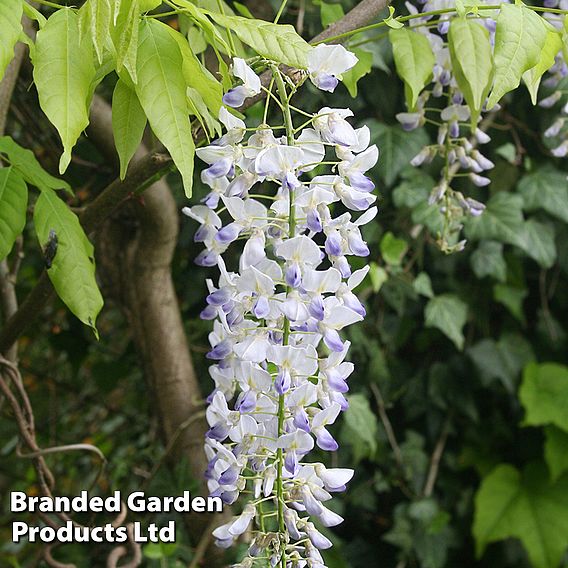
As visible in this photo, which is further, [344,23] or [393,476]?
[393,476]

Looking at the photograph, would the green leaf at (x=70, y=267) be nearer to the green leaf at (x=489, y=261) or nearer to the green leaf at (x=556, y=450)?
the green leaf at (x=489, y=261)

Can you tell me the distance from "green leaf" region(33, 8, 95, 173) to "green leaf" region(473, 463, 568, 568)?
1479 mm

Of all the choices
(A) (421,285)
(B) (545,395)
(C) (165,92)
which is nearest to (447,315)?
(A) (421,285)

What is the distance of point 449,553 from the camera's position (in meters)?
1.95

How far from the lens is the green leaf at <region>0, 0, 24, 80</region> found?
2.08ft

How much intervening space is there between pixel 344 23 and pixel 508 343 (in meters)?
1.16

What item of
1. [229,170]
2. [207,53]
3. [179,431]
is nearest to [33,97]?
[207,53]

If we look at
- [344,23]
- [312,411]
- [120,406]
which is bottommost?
[312,411]

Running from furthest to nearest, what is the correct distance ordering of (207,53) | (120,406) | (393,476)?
(120,406) → (393,476) → (207,53)

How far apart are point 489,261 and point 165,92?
Result: 1153 millimetres

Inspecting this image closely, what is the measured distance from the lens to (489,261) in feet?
5.58

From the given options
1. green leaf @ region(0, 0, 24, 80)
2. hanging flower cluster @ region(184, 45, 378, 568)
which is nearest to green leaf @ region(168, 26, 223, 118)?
hanging flower cluster @ region(184, 45, 378, 568)

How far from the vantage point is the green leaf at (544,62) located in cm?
81

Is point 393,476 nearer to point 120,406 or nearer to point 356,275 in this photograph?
point 120,406
